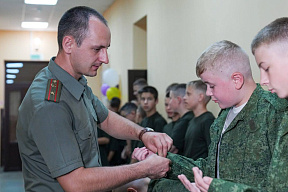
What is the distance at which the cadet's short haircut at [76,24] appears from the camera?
2096 millimetres

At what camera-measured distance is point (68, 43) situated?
211 centimetres

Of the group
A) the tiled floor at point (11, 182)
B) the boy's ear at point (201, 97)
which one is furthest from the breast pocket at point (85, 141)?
the tiled floor at point (11, 182)

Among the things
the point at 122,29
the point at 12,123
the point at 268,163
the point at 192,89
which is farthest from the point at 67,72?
the point at 12,123

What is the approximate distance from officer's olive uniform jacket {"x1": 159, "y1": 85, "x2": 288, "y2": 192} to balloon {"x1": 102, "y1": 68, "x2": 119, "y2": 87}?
601 centimetres

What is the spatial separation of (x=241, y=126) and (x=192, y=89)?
7.61ft

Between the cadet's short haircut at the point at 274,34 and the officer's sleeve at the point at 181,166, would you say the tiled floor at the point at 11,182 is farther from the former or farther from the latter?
the cadet's short haircut at the point at 274,34

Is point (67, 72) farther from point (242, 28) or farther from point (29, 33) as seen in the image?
point (29, 33)

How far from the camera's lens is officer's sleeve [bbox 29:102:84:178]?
1914mm

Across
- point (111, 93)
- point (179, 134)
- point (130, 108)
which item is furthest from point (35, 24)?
point (179, 134)

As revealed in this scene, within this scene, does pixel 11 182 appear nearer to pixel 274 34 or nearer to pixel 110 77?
pixel 110 77

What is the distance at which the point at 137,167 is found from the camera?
6.82 ft

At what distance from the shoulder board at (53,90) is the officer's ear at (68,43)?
0.54 feet

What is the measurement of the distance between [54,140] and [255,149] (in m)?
0.82

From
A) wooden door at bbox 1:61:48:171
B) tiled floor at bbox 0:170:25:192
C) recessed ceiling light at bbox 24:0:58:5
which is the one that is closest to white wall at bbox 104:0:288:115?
recessed ceiling light at bbox 24:0:58:5
